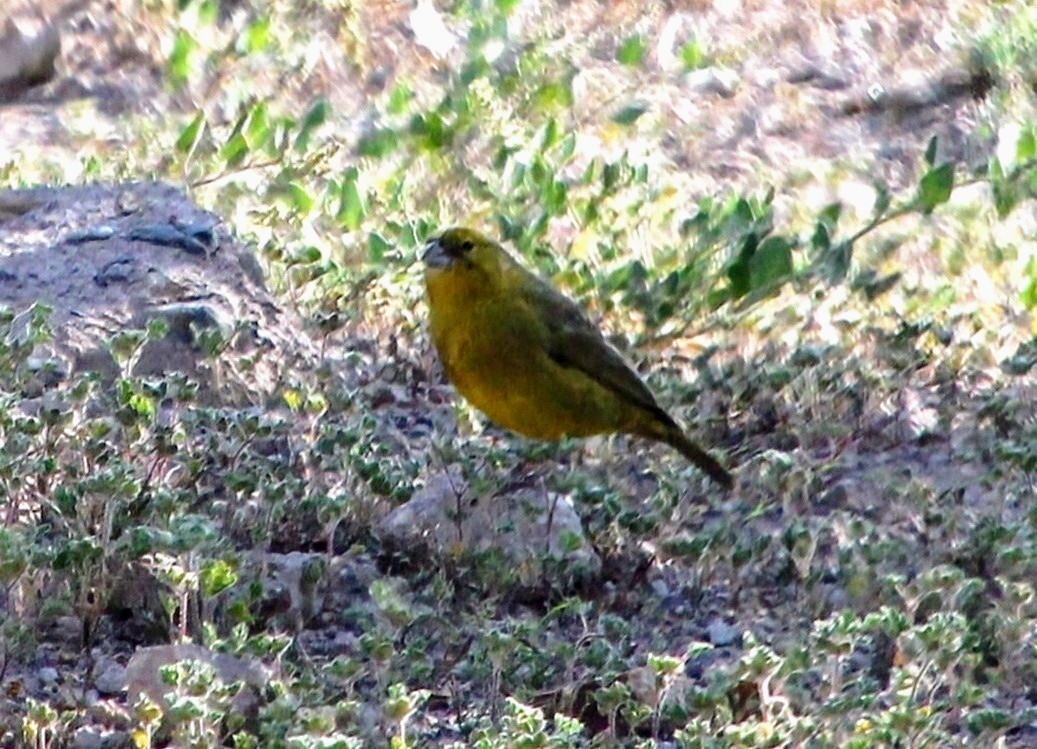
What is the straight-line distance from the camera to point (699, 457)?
5391 mm

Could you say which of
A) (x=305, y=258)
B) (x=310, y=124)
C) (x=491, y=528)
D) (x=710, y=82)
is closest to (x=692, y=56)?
(x=710, y=82)

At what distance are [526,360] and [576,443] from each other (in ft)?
0.80

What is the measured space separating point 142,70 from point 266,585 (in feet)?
16.4

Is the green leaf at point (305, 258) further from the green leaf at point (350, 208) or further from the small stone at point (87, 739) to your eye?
the small stone at point (87, 739)

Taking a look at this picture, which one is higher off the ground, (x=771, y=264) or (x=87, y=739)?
(x=771, y=264)

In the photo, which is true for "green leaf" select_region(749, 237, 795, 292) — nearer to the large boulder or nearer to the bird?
the bird

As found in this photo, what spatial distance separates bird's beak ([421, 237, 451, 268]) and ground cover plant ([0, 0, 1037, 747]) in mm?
321

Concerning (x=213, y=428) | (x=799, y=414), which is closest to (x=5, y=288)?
(x=213, y=428)

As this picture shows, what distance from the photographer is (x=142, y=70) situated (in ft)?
28.7

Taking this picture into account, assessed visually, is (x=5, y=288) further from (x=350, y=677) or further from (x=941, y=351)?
(x=941, y=351)

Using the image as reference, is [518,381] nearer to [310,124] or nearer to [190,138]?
[310,124]

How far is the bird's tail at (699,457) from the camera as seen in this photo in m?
5.33

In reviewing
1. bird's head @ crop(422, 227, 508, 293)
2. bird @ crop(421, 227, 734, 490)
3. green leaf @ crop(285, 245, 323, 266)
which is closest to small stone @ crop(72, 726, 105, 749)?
bird @ crop(421, 227, 734, 490)

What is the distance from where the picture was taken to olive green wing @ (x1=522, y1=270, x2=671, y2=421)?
5488 millimetres
